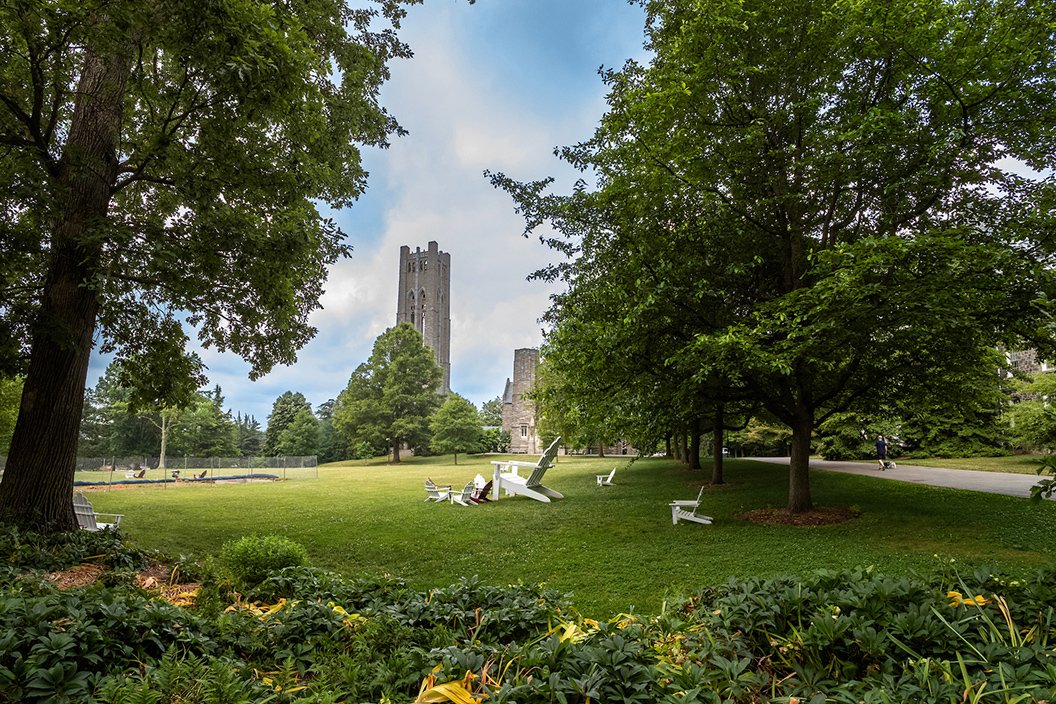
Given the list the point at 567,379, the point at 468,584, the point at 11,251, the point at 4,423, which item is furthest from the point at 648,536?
the point at 4,423

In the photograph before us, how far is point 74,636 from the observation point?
2.15m

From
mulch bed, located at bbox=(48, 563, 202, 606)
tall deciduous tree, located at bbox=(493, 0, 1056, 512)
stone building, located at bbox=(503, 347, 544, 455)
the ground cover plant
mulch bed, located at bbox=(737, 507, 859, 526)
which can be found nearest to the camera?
the ground cover plant

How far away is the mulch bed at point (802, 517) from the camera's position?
9.66 meters

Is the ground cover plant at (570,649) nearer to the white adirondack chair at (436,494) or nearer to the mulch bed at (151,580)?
the mulch bed at (151,580)

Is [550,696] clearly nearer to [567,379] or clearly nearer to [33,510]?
[33,510]

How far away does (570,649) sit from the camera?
2.05 meters

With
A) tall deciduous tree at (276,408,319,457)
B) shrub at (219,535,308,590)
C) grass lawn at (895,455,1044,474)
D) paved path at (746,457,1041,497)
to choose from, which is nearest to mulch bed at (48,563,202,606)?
shrub at (219,535,308,590)

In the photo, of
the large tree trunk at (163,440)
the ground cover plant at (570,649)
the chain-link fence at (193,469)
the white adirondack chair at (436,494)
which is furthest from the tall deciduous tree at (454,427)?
the ground cover plant at (570,649)

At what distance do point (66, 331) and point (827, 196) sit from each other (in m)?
12.5

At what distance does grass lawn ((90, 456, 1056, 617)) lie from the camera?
6.64 meters

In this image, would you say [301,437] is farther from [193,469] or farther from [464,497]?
[464,497]

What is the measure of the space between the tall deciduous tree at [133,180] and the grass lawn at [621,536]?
312 centimetres

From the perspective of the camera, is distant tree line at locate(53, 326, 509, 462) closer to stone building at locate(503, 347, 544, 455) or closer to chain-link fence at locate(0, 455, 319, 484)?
stone building at locate(503, 347, 544, 455)

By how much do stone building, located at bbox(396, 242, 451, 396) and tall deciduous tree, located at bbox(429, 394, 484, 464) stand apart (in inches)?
1488
